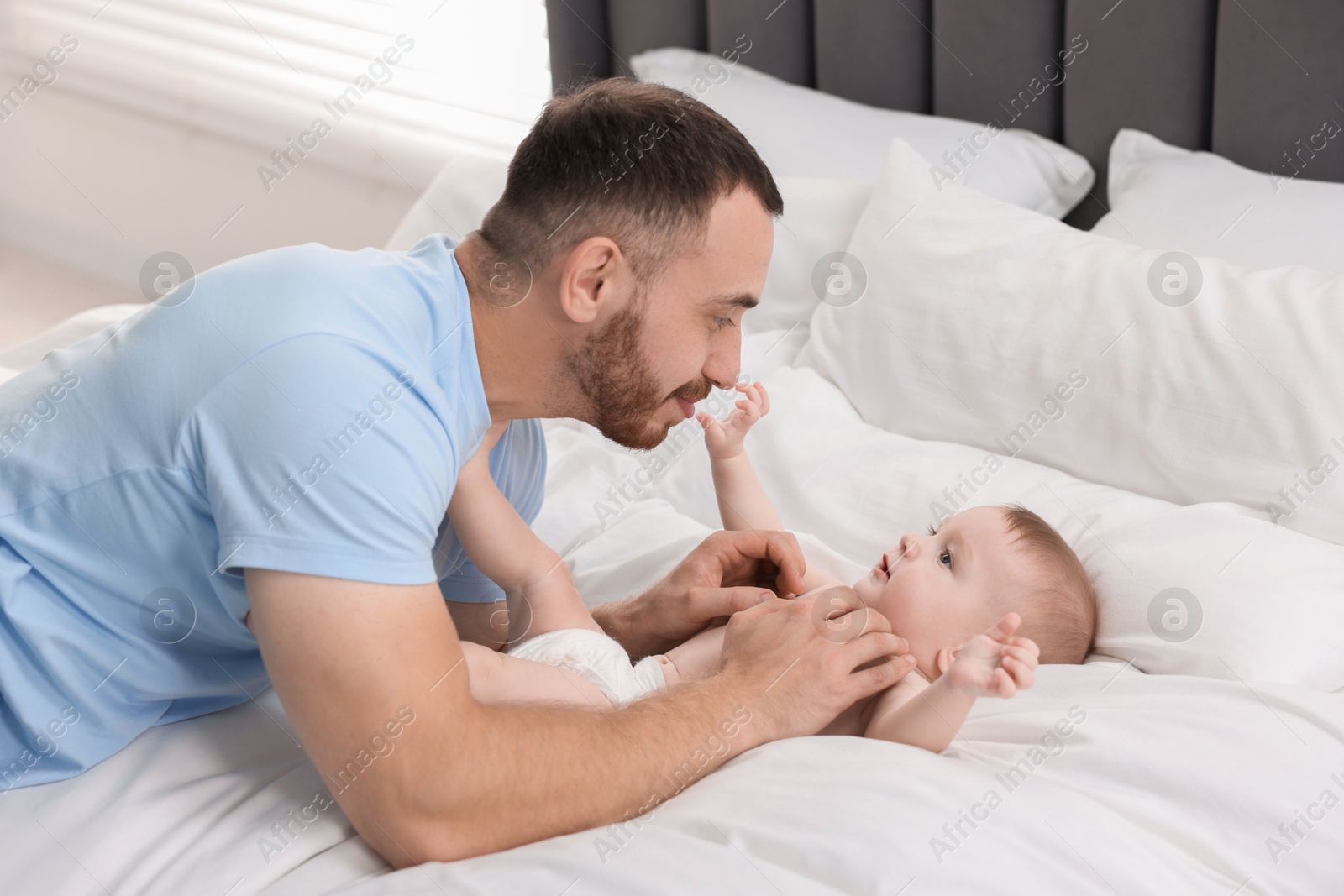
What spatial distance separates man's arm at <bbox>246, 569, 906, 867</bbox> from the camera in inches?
33.2

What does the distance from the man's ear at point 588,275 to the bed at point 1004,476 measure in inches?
15.0

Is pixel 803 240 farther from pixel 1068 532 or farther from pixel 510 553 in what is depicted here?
pixel 510 553

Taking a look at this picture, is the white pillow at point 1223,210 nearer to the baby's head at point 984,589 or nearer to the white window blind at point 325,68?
the baby's head at point 984,589

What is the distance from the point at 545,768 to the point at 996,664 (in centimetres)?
40

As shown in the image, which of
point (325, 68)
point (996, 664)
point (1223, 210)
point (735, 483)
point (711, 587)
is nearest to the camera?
point (996, 664)

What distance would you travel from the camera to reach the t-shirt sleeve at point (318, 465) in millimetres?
853

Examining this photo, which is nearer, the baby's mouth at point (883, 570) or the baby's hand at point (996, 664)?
the baby's hand at point (996, 664)

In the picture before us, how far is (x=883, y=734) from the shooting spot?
3.58 ft

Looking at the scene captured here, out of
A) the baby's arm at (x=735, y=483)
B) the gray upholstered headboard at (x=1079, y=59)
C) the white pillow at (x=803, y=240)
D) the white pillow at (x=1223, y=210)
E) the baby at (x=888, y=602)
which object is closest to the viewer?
the baby at (x=888, y=602)

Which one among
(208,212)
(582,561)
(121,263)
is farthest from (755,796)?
(121,263)

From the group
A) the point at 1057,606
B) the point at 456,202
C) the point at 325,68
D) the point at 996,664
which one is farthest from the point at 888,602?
the point at 325,68

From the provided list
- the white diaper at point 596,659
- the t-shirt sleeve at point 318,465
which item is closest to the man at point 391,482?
the t-shirt sleeve at point 318,465

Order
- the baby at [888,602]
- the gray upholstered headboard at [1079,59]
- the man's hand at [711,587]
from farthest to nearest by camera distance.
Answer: the gray upholstered headboard at [1079,59]
the man's hand at [711,587]
the baby at [888,602]

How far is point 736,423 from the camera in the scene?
1.35 metres
